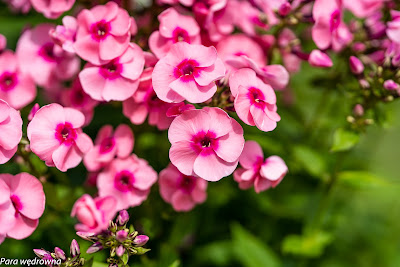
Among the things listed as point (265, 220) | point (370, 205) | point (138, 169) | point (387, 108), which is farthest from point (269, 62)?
point (370, 205)

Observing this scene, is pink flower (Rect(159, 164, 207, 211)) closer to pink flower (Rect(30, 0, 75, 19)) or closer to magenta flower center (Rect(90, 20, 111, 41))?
magenta flower center (Rect(90, 20, 111, 41))

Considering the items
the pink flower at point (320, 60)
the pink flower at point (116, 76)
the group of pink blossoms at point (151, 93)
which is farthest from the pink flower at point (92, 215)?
the pink flower at point (320, 60)

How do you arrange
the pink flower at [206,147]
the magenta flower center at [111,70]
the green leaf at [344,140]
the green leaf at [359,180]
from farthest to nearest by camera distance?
the green leaf at [359,180] → the green leaf at [344,140] → the magenta flower center at [111,70] → the pink flower at [206,147]

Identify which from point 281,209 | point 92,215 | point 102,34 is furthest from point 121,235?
point 281,209

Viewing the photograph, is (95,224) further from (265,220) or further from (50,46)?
(265,220)

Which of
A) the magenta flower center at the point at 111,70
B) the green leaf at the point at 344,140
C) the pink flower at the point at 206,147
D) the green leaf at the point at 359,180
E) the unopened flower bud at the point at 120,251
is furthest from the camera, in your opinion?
the green leaf at the point at 359,180

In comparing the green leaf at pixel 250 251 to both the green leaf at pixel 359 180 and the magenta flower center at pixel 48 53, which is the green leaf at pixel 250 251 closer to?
the green leaf at pixel 359 180

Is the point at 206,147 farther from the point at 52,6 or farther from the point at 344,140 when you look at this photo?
the point at 52,6

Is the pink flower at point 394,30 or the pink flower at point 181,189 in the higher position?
the pink flower at point 394,30
